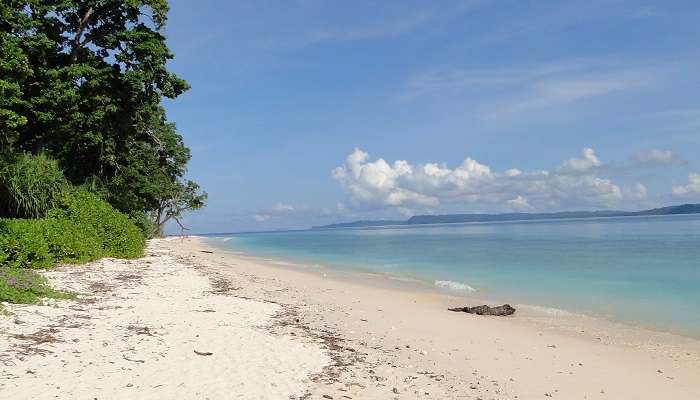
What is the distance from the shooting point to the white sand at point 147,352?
567cm

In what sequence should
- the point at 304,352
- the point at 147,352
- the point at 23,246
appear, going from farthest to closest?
the point at 23,246
the point at 304,352
the point at 147,352

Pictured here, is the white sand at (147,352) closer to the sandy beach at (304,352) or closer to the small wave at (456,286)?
the sandy beach at (304,352)

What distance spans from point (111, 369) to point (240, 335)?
8.89ft

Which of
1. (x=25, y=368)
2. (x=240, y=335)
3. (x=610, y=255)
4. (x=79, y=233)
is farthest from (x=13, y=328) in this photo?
(x=610, y=255)

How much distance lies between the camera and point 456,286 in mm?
20234

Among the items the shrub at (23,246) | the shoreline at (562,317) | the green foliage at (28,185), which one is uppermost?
the green foliage at (28,185)

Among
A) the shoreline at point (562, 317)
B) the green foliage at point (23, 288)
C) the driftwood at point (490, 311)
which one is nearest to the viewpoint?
the green foliage at point (23, 288)

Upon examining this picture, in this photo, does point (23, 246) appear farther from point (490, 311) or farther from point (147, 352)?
point (490, 311)

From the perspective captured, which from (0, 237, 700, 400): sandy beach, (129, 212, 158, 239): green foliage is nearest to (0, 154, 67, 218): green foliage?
(129, 212, 158, 239): green foliage

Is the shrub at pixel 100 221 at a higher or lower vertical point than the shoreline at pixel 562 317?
higher

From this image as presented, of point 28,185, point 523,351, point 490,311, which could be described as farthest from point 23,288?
point 490,311

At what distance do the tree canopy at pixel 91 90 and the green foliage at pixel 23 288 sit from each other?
1009 cm

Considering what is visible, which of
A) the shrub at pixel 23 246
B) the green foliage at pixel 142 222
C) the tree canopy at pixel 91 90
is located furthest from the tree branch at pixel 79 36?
the shrub at pixel 23 246

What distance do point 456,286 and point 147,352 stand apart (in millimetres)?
15137
